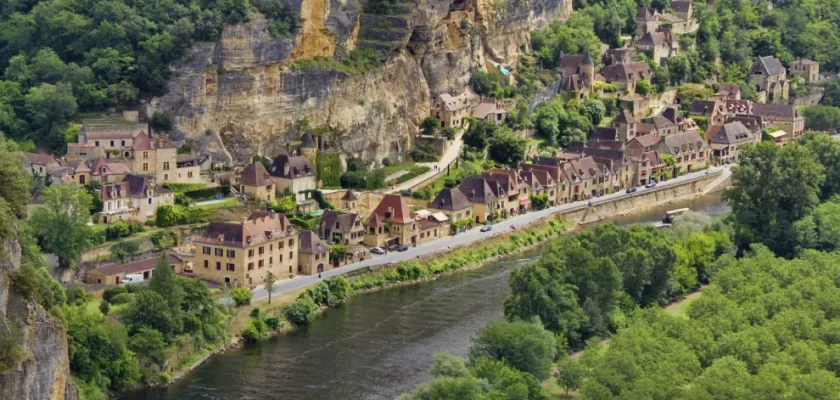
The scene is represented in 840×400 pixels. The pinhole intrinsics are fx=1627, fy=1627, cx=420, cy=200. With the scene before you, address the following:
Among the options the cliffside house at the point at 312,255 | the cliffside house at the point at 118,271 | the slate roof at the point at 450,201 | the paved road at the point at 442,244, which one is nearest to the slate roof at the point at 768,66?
the paved road at the point at 442,244

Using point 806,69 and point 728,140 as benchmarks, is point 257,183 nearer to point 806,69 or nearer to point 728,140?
point 728,140

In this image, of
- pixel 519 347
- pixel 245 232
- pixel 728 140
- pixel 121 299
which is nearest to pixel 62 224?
pixel 121 299

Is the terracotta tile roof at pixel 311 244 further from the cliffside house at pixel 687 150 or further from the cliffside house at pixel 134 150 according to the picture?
the cliffside house at pixel 687 150

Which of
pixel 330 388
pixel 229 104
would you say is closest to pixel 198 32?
pixel 229 104

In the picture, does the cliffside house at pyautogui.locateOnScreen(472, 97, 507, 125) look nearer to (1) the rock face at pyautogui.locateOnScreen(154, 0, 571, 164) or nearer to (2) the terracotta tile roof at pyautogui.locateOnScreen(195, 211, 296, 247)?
(1) the rock face at pyautogui.locateOnScreen(154, 0, 571, 164)

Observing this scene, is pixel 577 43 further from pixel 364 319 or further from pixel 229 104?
pixel 364 319

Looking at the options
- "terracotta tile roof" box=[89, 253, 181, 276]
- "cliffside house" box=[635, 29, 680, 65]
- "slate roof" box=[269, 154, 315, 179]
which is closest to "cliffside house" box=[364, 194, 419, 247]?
"slate roof" box=[269, 154, 315, 179]

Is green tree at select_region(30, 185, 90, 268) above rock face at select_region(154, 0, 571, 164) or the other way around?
the other way around
